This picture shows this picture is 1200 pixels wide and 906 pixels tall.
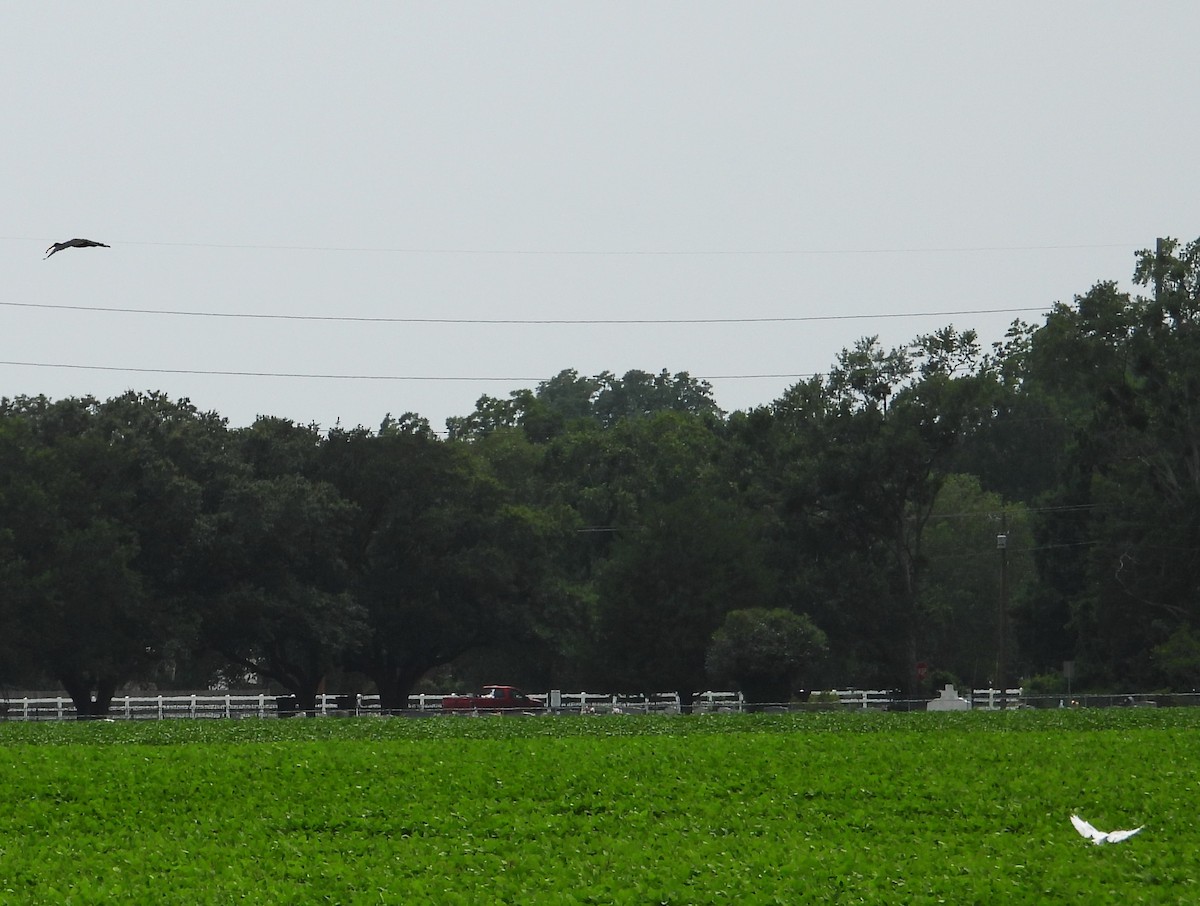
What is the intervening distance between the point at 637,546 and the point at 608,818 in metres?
39.7

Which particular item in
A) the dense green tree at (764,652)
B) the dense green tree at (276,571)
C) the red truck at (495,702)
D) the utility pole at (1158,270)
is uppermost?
the utility pole at (1158,270)

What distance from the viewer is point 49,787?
24062mm

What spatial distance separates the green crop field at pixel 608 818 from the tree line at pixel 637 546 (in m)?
26.0

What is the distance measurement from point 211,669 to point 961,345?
35785 mm

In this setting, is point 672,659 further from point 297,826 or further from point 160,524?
point 297,826

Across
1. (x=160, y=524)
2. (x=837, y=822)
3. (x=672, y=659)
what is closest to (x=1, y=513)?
(x=160, y=524)

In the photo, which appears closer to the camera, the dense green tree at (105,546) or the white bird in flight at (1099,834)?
the white bird in flight at (1099,834)

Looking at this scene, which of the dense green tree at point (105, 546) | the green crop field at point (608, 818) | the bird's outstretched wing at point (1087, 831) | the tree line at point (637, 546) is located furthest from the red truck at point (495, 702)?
the bird's outstretched wing at point (1087, 831)

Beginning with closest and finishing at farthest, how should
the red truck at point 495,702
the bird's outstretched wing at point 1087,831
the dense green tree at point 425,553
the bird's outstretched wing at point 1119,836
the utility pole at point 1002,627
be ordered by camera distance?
the bird's outstretched wing at point 1119,836 < the bird's outstretched wing at point 1087,831 < the utility pole at point 1002,627 < the red truck at point 495,702 < the dense green tree at point 425,553

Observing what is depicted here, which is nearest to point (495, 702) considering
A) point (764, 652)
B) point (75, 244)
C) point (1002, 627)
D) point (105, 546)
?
point (764, 652)

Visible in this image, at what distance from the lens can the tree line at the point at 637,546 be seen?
56.2 m

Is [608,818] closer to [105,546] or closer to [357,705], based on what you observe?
[357,705]

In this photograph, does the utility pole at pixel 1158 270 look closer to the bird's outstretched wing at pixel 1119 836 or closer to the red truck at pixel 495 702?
the red truck at pixel 495 702

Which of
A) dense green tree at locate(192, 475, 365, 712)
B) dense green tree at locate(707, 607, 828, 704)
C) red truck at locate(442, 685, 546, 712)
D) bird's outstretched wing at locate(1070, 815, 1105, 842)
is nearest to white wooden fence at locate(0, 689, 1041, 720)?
red truck at locate(442, 685, 546, 712)
